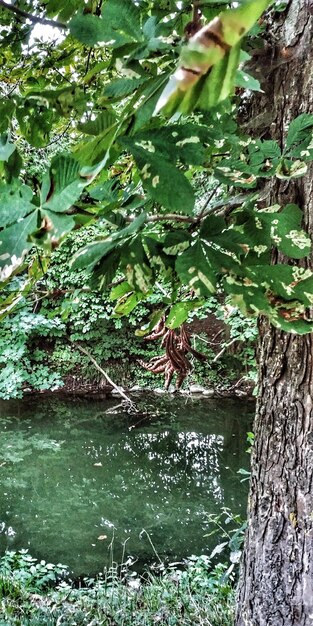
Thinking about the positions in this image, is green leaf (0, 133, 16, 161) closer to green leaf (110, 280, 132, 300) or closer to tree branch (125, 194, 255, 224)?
tree branch (125, 194, 255, 224)

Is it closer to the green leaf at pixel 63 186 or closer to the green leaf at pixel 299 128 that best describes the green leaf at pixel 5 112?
the green leaf at pixel 63 186

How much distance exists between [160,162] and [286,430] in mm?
632

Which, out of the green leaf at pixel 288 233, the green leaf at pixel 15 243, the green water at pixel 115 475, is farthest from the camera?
the green water at pixel 115 475

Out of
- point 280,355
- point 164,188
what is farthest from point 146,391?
point 164,188

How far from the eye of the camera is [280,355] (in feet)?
2.80

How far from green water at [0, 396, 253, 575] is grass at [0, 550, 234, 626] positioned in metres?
0.47

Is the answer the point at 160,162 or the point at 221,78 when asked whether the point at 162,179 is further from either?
the point at 221,78

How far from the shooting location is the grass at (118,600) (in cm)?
182

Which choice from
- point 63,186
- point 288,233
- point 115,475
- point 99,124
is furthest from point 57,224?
point 115,475

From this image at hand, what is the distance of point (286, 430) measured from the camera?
0.86m

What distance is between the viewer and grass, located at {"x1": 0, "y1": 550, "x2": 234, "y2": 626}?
1.82 meters

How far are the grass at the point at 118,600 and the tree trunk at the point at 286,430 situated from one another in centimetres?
88

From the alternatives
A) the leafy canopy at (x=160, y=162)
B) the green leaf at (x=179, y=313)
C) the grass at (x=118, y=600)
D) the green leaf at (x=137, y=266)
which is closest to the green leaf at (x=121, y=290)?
the leafy canopy at (x=160, y=162)

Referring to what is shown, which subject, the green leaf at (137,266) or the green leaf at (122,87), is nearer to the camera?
the green leaf at (122,87)
